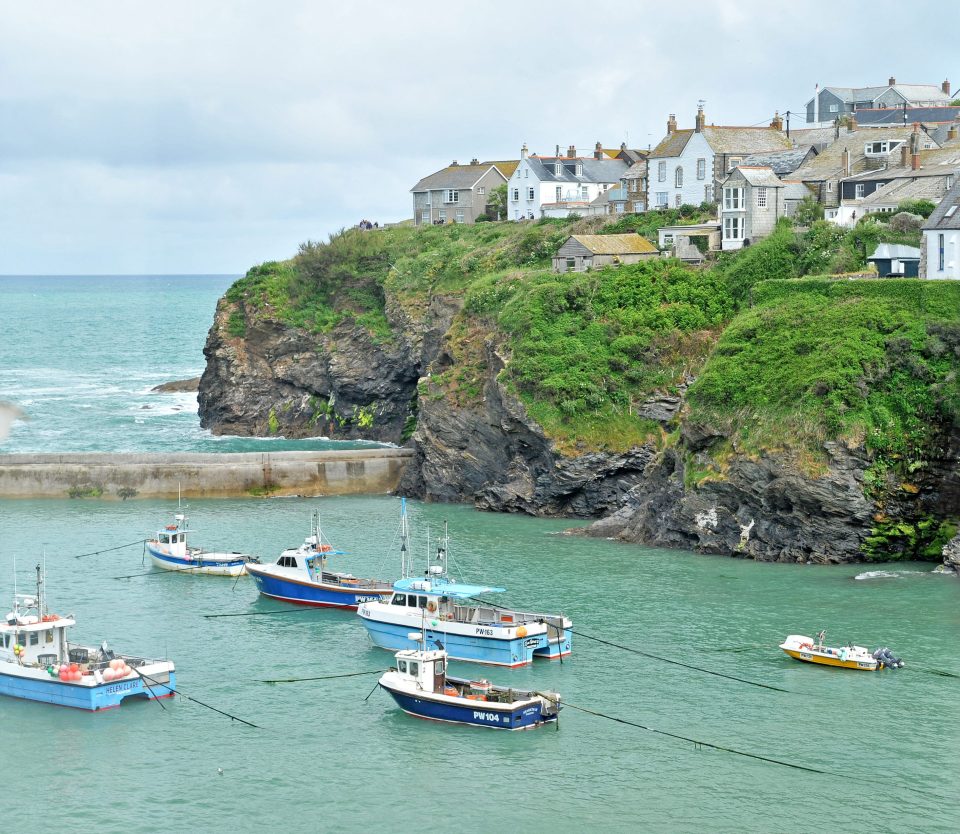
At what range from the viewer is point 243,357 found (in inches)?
4601

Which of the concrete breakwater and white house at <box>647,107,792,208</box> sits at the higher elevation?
white house at <box>647,107,792,208</box>

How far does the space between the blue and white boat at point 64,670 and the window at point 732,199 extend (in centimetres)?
6178

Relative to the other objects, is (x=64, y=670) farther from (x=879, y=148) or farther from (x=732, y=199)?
(x=879, y=148)

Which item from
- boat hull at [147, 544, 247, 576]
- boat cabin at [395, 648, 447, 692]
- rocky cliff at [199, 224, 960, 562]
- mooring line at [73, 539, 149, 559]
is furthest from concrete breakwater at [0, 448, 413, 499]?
boat cabin at [395, 648, 447, 692]

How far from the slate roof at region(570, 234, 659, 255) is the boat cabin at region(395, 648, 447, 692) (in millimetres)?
A: 55182

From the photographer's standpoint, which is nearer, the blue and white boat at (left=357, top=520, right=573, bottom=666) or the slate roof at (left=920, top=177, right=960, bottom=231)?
the blue and white boat at (left=357, top=520, right=573, bottom=666)

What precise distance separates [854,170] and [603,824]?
73.4 m

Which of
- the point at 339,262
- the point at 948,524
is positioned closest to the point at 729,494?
the point at 948,524

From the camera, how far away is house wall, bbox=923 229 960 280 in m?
79.8

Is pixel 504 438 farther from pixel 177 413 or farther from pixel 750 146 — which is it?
pixel 177 413

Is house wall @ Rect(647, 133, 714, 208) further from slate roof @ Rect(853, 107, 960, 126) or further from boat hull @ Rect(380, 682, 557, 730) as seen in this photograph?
boat hull @ Rect(380, 682, 557, 730)

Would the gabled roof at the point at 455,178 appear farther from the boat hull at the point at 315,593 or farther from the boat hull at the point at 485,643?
the boat hull at the point at 485,643

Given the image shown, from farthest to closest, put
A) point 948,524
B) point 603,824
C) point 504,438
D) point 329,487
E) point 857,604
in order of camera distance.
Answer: point 329,487 → point 504,438 → point 948,524 → point 857,604 → point 603,824

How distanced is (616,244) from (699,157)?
14.5 metres
